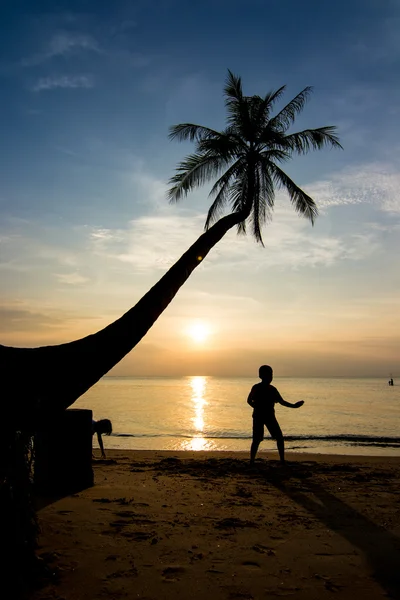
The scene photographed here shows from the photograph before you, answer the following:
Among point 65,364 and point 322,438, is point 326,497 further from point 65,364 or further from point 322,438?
point 322,438

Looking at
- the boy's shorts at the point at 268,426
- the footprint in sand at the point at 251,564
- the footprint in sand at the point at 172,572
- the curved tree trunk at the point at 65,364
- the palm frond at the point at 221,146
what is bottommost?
the footprint in sand at the point at 251,564

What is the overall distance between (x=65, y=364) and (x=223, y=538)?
9.05ft

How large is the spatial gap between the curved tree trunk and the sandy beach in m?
1.57

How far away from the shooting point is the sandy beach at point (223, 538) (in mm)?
3795

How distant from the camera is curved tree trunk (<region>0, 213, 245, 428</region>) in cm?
387

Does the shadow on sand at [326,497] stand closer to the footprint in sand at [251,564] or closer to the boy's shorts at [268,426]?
the boy's shorts at [268,426]

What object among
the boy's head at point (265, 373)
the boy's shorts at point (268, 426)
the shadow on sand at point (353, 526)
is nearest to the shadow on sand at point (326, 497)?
the shadow on sand at point (353, 526)

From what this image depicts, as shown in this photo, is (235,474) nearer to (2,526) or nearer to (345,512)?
(345,512)

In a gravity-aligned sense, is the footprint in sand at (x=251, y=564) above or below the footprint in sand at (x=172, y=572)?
below

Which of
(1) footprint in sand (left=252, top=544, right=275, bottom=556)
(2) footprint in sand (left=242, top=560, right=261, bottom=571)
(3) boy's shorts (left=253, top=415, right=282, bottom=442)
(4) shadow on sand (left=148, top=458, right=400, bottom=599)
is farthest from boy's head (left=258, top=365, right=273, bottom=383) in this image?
(2) footprint in sand (left=242, top=560, right=261, bottom=571)

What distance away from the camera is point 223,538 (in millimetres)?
5016

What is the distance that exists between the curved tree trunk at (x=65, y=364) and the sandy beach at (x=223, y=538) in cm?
157

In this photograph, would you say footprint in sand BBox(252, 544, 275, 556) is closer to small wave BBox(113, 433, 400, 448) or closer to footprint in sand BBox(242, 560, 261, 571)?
footprint in sand BBox(242, 560, 261, 571)

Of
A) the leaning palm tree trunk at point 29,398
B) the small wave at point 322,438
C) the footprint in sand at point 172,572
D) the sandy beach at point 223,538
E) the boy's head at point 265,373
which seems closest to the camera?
the leaning palm tree trunk at point 29,398
